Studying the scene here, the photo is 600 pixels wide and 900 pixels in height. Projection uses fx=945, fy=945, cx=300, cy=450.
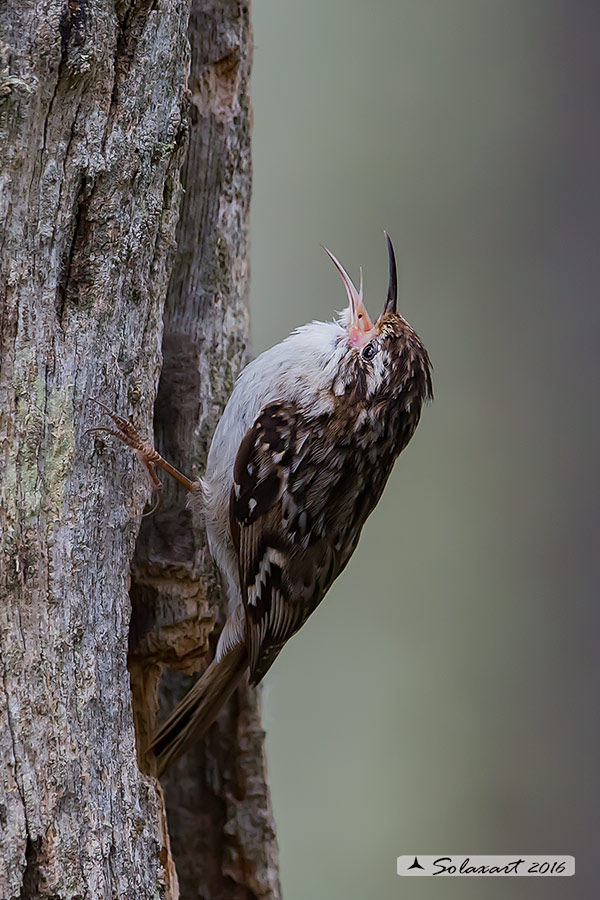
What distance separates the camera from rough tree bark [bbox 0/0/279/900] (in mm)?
1684

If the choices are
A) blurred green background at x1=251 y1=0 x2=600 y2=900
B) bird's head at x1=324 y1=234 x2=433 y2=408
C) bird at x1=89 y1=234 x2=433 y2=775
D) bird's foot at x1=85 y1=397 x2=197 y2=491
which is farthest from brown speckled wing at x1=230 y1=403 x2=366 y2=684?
blurred green background at x1=251 y1=0 x2=600 y2=900

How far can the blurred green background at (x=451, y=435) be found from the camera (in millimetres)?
4047

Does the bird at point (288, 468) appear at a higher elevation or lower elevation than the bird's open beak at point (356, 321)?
lower

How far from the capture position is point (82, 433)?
1.87m

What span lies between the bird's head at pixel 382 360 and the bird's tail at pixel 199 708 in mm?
730

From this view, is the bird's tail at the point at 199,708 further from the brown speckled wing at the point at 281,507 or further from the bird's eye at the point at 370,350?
the bird's eye at the point at 370,350

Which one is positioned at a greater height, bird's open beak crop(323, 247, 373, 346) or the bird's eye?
bird's open beak crop(323, 247, 373, 346)

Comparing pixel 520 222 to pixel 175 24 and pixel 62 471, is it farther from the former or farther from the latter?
pixel 62 471

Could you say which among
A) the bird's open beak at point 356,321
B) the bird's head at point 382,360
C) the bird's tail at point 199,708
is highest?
the bird's open beak at point 356,321

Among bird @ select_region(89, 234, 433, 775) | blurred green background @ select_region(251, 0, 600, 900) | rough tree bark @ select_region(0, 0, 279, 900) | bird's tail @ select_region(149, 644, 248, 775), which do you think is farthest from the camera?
blurred green background @ select_region(251, 0, 600, 900)

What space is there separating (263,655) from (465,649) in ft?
7.02

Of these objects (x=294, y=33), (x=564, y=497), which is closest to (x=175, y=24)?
(x=294, y=33)

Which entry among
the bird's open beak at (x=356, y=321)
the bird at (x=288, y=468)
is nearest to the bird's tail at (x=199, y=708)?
the bird at (x=288, y=468)

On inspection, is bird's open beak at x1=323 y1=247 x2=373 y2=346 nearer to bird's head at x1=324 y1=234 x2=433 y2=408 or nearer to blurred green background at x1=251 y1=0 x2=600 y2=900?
bird's head at x1=324 y1=234 x2=433 y2=408
